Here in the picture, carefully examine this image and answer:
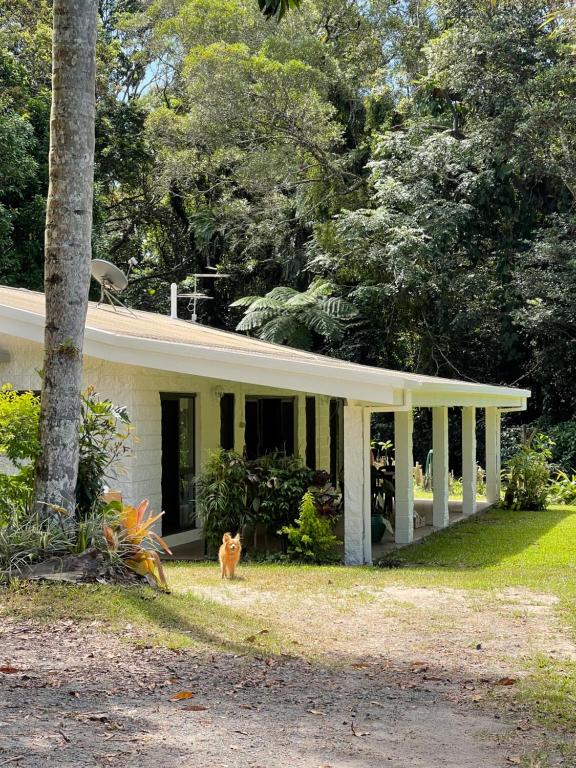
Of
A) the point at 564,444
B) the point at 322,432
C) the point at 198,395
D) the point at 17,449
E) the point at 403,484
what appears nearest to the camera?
the point at 17,449

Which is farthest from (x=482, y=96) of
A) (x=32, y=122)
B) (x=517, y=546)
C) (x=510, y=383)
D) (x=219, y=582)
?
(x=219, y=582)

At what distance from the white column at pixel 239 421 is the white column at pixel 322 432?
3.54 m

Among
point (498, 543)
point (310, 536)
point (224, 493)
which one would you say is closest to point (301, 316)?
point (498, 543)

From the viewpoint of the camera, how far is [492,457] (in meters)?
20.9

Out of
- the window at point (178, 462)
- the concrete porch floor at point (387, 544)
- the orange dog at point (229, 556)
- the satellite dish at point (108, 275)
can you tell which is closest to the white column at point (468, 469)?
the concrete porch floor at point (387, 544)

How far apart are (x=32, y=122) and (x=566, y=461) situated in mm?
16005

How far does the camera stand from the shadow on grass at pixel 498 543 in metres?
12.5

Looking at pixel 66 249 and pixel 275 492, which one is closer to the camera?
pixel 66 249

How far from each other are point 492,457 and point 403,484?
733cm

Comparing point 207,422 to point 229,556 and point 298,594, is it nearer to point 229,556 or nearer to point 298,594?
point 229,556

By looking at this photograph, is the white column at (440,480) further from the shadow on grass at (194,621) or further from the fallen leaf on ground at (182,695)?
the fallen leaf on ground at (182,695)

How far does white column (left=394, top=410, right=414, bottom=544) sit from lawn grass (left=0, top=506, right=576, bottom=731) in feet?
1.20

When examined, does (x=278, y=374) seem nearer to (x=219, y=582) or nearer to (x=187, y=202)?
(x=219, y=582)

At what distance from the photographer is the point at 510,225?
2494 centimetres
